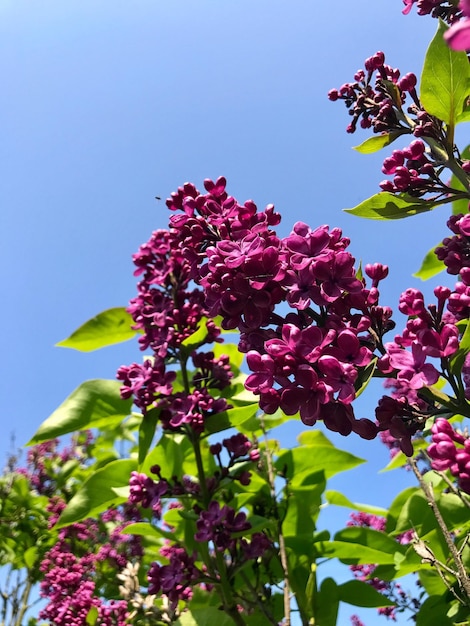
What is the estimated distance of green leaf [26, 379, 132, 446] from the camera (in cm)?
242

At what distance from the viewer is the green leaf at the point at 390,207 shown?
5.24 feet

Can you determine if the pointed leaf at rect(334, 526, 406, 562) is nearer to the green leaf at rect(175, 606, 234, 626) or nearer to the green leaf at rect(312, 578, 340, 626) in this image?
the green leaf at rect(312, 578, 340, 626)

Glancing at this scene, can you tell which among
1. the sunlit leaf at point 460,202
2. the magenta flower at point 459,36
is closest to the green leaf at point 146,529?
the sunlit leaf at point 460,202

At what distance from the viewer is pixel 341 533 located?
2.57 metres

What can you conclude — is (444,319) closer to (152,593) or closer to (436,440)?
(436,440)

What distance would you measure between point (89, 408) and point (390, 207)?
159 centimetres

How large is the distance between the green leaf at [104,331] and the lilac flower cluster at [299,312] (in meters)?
1.34

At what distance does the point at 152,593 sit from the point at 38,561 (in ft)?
7.72

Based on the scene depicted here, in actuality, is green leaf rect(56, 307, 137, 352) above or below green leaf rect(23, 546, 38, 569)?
above

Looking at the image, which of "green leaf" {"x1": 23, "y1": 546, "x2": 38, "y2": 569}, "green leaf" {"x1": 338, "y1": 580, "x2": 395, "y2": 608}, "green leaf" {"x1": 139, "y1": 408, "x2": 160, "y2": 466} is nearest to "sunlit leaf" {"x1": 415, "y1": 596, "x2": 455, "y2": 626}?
"green leaf" {"x1": 338, "y1": 580, "x2": 395, "y2": 608}

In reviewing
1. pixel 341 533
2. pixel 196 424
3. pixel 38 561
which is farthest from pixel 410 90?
pixel 38 561

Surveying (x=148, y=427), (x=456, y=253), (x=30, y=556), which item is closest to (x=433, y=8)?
(x=456, y=253)

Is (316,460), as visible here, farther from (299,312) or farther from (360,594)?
(299,312)

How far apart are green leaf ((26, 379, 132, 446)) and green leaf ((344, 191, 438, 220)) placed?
1406mm
